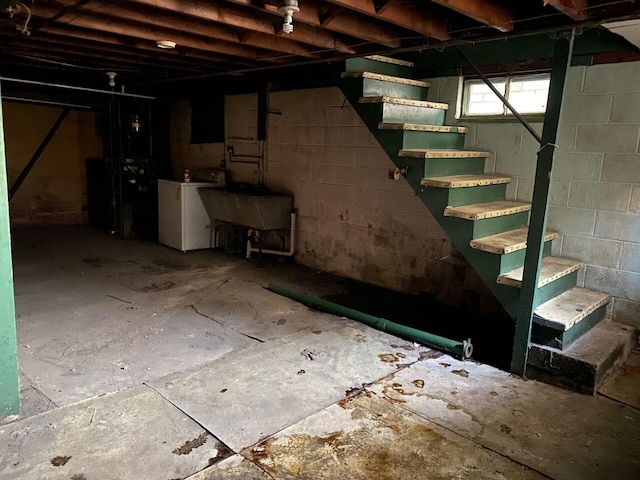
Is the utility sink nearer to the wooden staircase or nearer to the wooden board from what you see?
the wooden staircase

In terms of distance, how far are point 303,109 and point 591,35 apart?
2.79 metres

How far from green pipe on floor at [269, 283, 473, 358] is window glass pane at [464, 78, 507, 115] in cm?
195

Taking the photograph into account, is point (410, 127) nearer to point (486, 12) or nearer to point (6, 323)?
point (486, 12)

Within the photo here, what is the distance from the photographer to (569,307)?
3.05 metres

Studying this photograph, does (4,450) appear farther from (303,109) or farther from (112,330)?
(303,109)

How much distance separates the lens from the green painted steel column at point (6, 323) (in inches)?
85.3

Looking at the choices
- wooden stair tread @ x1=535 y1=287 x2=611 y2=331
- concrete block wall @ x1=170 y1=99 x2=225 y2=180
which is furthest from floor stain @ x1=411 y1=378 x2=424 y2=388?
concrete block wall @ x1=170 y1=99 x2=225 y2=180

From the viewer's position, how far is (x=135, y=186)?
6680 mm

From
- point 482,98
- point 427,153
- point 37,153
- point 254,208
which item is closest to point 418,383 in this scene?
point 427,153

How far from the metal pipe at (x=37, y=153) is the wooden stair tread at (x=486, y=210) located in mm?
6100

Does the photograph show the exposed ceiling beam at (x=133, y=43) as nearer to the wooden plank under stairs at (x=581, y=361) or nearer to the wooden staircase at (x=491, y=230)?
the wooden staircase at (x=491, y=230)

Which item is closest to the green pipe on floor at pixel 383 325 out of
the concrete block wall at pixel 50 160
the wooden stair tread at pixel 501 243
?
the wooden stair tread at pixel 501 243

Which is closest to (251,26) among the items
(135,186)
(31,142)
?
(135,186)

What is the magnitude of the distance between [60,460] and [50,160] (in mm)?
6276
